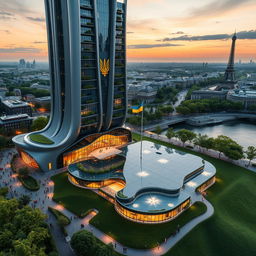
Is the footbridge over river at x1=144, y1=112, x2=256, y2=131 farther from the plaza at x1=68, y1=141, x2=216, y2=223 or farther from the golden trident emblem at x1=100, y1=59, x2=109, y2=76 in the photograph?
the golden trident emblem at x1=100, y1=59, x2=109, y2=76

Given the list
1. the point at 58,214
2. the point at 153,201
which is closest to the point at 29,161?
the point at 58,214

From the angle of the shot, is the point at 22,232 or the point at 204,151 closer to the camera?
the point at 22,232

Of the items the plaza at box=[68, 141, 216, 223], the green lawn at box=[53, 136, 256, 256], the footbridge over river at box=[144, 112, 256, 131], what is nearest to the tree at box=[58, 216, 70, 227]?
the green lawn at box=[53, 136, 256, 256]

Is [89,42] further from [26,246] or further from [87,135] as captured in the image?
[26,246]

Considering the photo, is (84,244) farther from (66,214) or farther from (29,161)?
(29,161)

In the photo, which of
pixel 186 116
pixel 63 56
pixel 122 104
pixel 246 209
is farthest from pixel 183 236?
pixel 186 116
